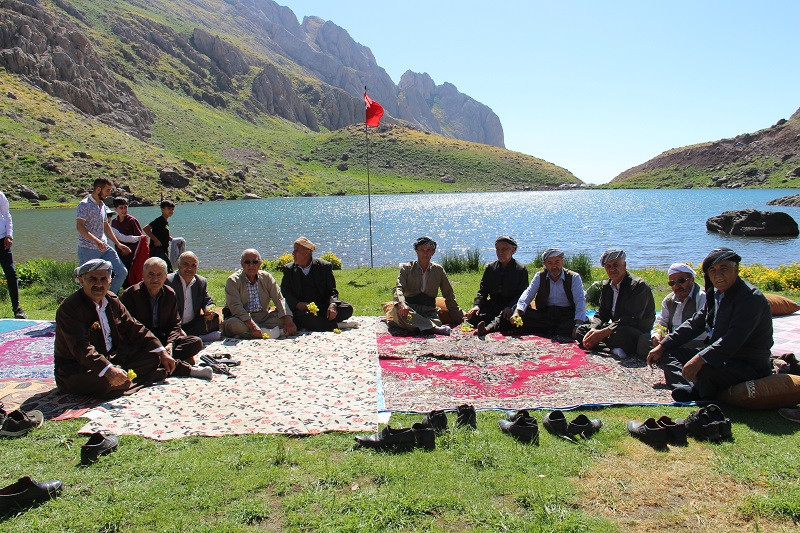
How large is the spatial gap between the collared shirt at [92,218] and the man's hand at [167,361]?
3.83m

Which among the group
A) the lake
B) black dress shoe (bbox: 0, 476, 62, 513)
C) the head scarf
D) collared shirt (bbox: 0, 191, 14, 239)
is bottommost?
the lake

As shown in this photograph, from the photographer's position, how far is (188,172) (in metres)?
77.0

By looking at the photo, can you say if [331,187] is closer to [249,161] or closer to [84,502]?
[249,161]

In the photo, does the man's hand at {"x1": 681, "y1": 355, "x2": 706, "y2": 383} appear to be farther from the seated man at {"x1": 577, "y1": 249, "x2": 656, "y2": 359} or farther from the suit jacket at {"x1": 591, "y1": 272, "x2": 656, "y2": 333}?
the suit jacket at {"x1": 591, "y1": 272, "x2": 656, "y2": 333}

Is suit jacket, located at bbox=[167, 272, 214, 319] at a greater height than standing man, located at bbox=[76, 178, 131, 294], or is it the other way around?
standing man, located at bbox=[76, 178, 131, 294]

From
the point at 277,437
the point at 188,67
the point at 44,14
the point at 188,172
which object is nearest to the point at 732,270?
the point at 277,437

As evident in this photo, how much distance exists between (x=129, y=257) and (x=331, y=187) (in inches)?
3797

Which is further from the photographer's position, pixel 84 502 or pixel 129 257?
pixel 129 257

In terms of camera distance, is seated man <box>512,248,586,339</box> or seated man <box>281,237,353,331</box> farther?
seated man <box>281,237,353,331</box>

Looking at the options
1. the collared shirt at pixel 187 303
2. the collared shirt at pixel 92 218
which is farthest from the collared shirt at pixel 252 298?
the collared shirt at pixel 92 218

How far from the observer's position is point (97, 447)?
169 inches

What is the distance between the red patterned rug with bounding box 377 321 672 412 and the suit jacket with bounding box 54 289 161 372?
3093 mm

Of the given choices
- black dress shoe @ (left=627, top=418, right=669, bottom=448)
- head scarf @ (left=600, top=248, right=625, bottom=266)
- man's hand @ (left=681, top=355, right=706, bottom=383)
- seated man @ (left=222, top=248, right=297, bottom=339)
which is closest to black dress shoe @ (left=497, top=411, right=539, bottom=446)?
black dress shoe @ (left=627, top=418, right=669, bottom=448)

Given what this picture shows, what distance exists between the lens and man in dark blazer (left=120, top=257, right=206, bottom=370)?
681 centimetres
